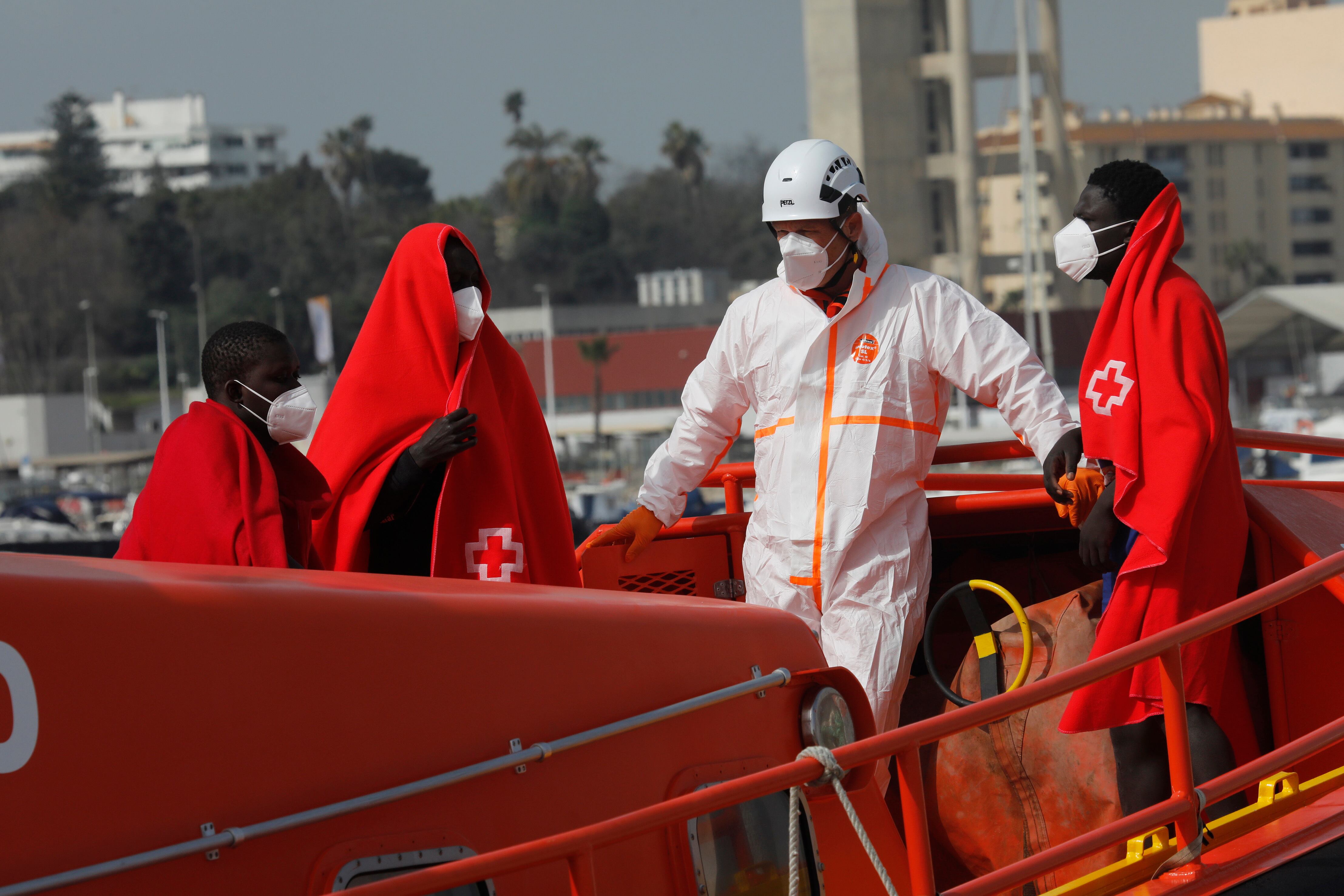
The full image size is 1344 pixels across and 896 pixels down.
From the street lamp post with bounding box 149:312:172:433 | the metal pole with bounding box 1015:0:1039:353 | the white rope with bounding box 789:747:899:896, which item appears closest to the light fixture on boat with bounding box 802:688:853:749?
the white rope with bounding box 789:747:899:896

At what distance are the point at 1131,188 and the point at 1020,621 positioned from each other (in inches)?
42.3

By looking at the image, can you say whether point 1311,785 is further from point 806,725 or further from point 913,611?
point 806,725

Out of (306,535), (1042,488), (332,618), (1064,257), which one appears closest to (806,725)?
(332,618)

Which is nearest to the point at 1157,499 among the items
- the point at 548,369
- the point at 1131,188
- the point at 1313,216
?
the point at 1131,188

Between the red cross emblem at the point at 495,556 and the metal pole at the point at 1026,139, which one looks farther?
the metal pole at the point at 1026,139

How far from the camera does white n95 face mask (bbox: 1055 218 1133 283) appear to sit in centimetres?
344

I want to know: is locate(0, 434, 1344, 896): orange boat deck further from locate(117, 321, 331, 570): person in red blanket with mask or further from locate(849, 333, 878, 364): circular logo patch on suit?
locate(849, 333, 878, 364): circular logo patch on suit

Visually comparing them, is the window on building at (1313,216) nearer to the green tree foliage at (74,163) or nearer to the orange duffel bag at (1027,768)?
the green tree foliage at (74,163)

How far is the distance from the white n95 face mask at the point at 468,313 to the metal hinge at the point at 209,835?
1.82 m

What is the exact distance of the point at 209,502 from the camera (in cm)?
287

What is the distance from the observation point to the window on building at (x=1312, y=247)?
Result: 346 ft

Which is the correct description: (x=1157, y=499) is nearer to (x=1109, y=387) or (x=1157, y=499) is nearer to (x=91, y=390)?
(x=1109, y=387)

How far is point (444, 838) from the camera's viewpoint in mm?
2021

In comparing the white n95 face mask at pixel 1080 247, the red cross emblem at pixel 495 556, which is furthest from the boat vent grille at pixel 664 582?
the white n95 face mask at pixel 1080 247
